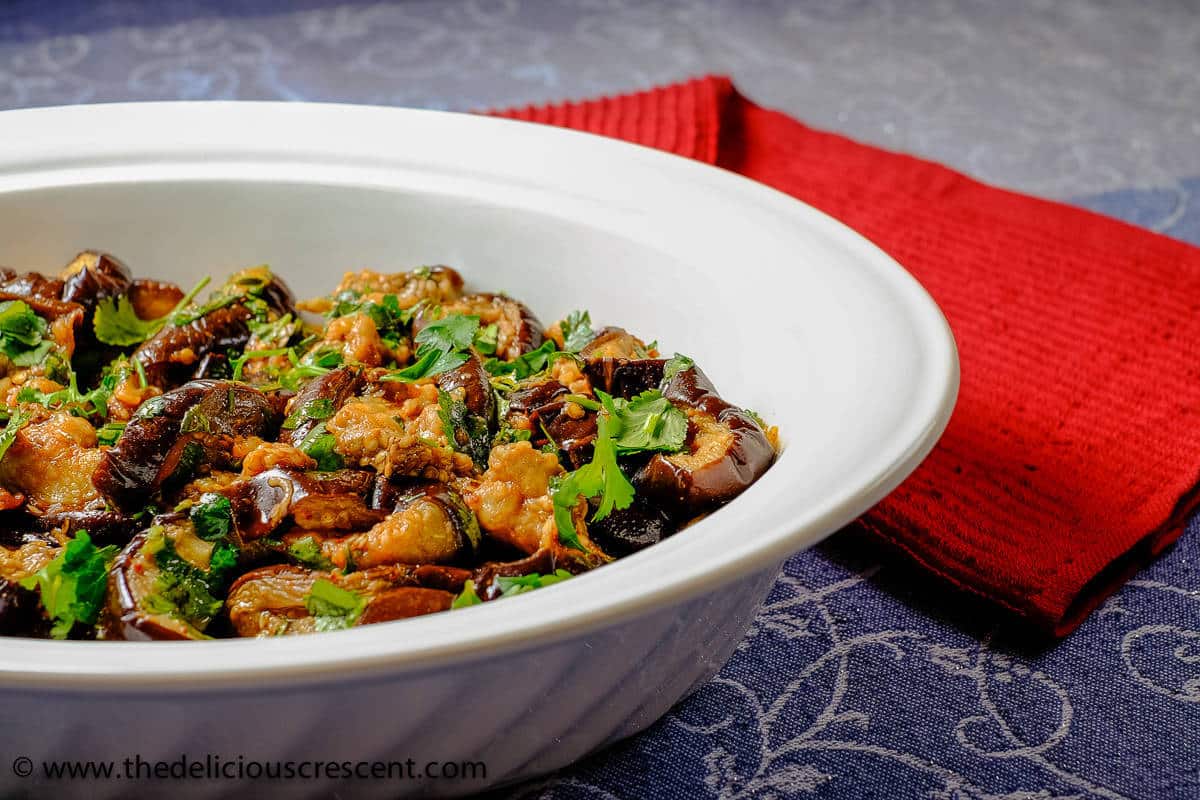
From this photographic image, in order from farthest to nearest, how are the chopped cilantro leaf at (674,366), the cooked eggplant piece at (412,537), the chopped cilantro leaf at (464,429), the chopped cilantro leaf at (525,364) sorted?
the chopped cilantro leaf at (525,364), the chopped cilantro leaf at (674,366), the chopped cilantro leaf at (464,429), the cooked eggplant piece at (412,537)

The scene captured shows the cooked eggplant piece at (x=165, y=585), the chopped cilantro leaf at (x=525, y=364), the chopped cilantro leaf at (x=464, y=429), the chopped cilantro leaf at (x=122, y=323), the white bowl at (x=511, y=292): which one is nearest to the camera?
the white bowl at (x=511, y=292)

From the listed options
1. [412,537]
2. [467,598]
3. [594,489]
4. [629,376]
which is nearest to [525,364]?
[629,376]

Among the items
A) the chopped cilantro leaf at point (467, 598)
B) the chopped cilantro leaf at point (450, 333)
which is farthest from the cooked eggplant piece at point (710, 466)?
the chopped cilantro leaf at point (450, 333)

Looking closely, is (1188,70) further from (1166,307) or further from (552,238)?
(552,238)

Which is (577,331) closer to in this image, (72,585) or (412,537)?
(412,537)

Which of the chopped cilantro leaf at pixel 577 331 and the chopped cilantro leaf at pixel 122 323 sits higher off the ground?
the chopped cilantro leaf at pixel 122 323

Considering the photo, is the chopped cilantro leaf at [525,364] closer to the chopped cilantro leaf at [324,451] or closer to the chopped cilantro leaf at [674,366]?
the chopped cilantro leaf at [674,366]

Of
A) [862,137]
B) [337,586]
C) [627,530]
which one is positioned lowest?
[862,137]
